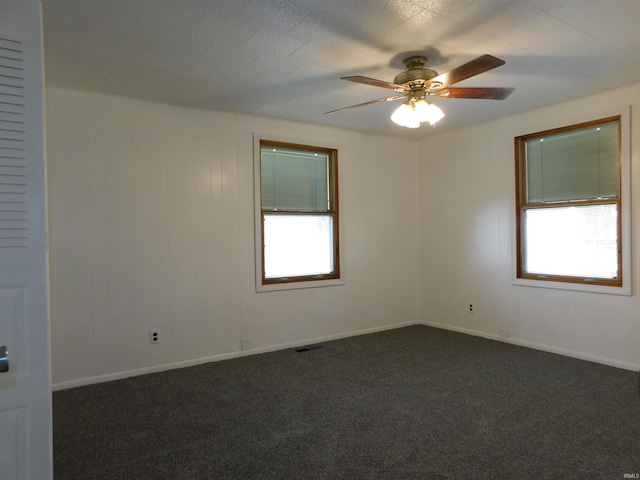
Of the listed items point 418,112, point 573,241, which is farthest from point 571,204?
point 418,112

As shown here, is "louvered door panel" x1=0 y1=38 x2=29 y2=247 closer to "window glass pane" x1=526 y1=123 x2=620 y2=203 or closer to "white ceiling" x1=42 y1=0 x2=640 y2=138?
"white ceiling" x1=42 y1=0 x2=640 y2=138

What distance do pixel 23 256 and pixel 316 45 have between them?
2189mm

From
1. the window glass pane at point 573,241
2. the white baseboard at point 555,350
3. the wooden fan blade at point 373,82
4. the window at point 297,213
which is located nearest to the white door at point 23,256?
the wooden fan blade at point 373,82

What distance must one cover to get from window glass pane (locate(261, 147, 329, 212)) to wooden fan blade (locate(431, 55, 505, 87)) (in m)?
2.22

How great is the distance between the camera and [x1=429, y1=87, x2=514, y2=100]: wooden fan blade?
2875mm

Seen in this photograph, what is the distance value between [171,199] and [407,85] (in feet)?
7.84

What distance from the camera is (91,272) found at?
3.59 meters

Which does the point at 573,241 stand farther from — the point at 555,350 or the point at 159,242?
the point at 159,242

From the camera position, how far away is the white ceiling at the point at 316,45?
2.37m

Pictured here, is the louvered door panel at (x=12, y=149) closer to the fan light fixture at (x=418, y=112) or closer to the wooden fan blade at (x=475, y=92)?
the fan light fixture at (x=418, y=112)

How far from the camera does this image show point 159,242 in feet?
12.8

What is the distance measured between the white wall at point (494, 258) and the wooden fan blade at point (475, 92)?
169cm

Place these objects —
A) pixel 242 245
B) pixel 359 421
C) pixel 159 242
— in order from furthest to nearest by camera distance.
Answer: pixel 242 245 → pixel 159 242 → pixel 359 421

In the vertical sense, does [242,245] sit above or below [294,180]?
below
